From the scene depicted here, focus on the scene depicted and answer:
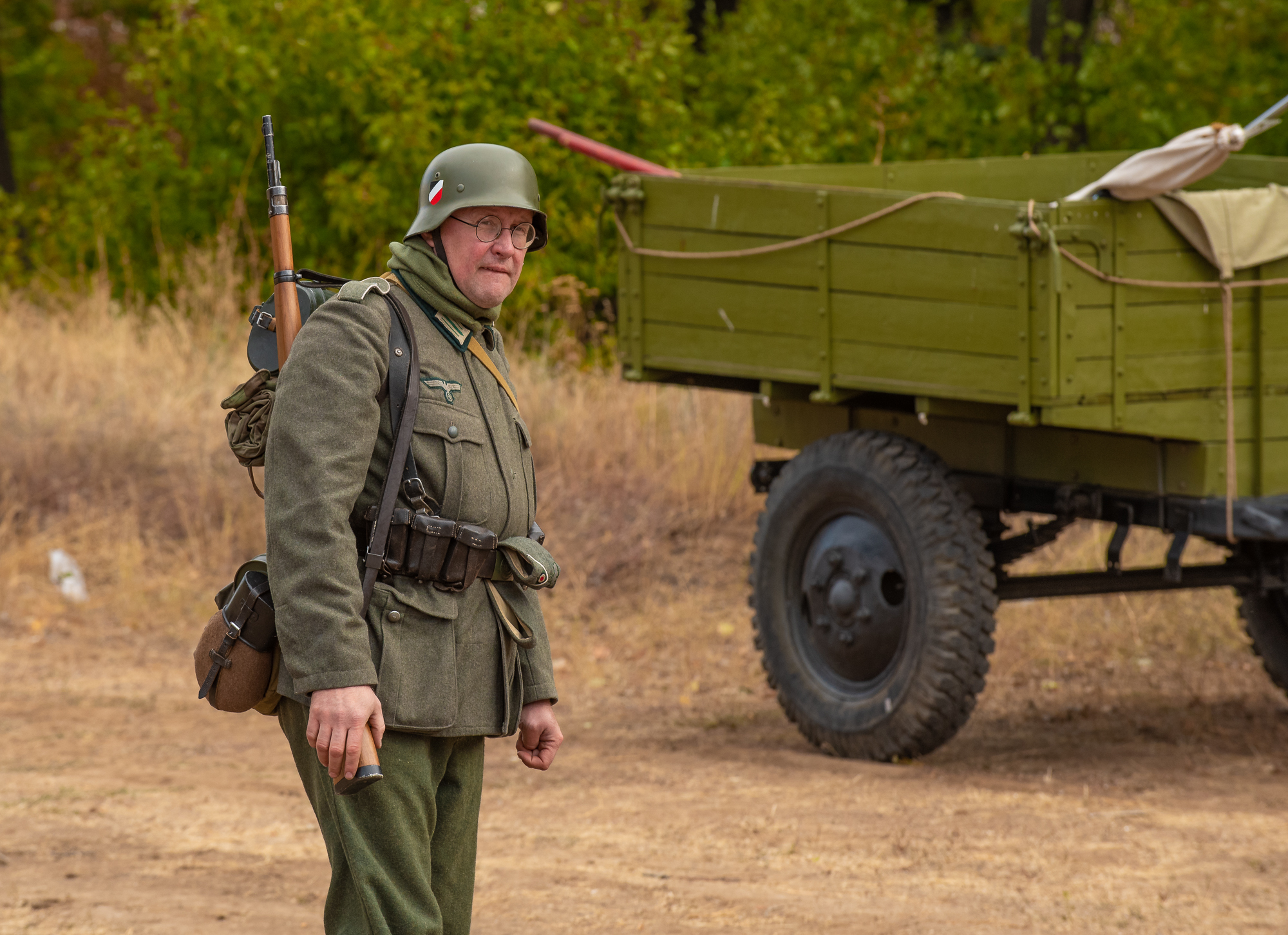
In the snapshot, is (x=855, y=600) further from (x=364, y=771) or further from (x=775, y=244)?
(x=364, y=771)

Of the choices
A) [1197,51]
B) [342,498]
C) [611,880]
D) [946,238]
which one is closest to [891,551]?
[946,238]

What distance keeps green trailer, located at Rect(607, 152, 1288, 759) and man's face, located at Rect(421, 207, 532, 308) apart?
264 centimetres

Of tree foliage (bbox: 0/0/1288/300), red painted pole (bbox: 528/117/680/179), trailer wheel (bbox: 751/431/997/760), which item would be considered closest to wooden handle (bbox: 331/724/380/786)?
trailer wheel (bbox: 751/431/997/760)

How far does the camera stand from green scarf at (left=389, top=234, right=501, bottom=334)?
3031mm

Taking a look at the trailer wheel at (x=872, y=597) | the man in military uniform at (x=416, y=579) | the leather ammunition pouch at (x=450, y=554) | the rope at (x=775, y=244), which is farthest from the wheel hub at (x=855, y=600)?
the leather ammunition pouch at (x=450, y=554)

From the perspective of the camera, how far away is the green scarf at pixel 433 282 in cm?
303

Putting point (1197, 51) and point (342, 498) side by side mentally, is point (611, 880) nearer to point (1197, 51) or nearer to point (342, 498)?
point (342, 498)

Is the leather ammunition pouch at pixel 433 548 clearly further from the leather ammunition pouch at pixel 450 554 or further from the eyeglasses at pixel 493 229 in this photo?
the eyeglasses at pixel 493 229

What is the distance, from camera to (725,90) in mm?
15688

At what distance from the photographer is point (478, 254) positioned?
3039 millimetres

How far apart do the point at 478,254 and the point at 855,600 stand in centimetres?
344

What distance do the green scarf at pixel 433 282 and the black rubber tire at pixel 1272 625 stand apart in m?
4.67

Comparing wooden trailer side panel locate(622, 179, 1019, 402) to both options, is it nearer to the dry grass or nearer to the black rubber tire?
the dry grass

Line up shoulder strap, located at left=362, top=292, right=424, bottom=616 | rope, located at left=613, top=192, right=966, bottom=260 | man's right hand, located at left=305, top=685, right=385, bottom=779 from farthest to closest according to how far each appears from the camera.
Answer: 1. rope, located at left=613, top=192, right=966, bottom=260
2. shoulder strap, located at left=362, top=292, right=424, bottom=616
3. man's right hand, located at left=305, top=685, right=385, bottom=779
